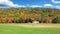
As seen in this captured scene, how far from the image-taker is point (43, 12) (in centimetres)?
375

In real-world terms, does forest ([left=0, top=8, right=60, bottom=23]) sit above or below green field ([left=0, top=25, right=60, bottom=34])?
above

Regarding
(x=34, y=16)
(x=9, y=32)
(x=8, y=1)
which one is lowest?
(x=9, y=32)

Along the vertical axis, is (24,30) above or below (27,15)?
below

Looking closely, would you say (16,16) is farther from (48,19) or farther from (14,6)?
(48,19)

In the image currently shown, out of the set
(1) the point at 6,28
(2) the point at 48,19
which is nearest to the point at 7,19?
(1) the point at 6,28

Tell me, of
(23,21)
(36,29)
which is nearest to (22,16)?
(23,21)

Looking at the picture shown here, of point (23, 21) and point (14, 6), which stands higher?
point (14, 6)

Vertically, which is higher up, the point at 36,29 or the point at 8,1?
the point at 8,1

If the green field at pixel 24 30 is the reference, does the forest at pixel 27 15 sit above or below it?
above

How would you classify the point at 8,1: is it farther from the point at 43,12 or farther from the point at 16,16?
the point at 43,12

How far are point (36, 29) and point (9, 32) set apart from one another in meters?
0.45

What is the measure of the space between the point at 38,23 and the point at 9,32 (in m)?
0.52

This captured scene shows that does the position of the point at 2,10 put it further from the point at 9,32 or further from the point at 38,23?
the point at 38,23

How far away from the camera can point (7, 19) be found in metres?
3.75
